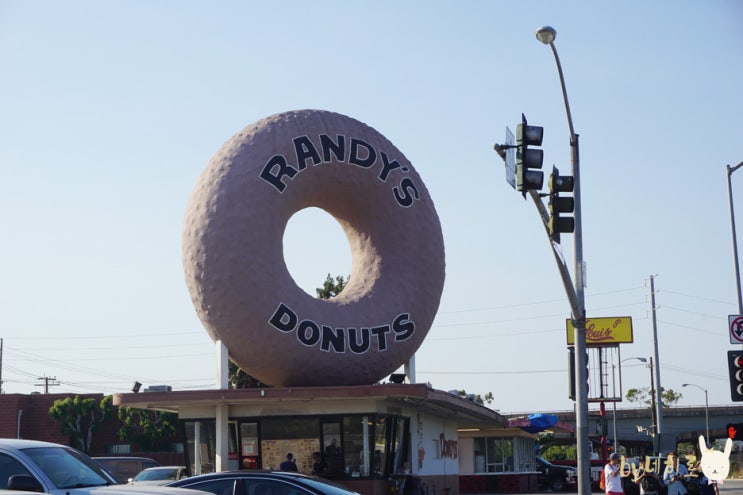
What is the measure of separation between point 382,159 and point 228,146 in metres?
3.68

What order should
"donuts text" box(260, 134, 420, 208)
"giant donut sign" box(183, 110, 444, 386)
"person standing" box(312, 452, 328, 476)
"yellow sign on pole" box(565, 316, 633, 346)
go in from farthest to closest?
1. "yellow sign on pole" box(565, 316, 633, 346)
2. "donuts text" box(260, 134, 420, 208)
3. "person standing" box(312, 452, 328, 476)
4. "giant donut sign" box(183, 110, 444, 386)

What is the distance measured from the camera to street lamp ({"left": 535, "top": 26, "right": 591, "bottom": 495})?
58.0 ft

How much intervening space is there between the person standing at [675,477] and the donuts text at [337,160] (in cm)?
835

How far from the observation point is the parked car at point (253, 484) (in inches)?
512

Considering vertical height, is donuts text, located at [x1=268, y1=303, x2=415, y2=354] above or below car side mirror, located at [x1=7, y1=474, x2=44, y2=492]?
above

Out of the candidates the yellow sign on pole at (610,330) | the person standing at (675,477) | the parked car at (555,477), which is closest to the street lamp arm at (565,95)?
the person standing at (675,477)

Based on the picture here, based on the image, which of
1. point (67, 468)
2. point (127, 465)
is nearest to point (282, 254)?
point (67, 468)

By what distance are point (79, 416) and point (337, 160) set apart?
31406 mm

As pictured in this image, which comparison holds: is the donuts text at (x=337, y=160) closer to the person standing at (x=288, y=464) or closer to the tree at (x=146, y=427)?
the person standing at (x=288, y=464)

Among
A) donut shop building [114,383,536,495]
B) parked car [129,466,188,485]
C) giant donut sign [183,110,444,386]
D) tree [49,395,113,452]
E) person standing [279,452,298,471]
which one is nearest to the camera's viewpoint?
person standing [279,452,298,471]

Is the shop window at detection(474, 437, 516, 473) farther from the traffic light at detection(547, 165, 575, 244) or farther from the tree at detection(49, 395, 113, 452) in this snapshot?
the traffic light at detection(547, 165, 575, 244)

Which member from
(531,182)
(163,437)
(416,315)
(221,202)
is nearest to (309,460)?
(416,315)

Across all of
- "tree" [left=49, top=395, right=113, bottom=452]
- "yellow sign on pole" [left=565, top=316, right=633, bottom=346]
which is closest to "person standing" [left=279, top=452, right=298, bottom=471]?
"tree" [left=49, top=395, right=113, bottom=452]

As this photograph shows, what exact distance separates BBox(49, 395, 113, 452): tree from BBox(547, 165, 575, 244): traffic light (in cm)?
3754
